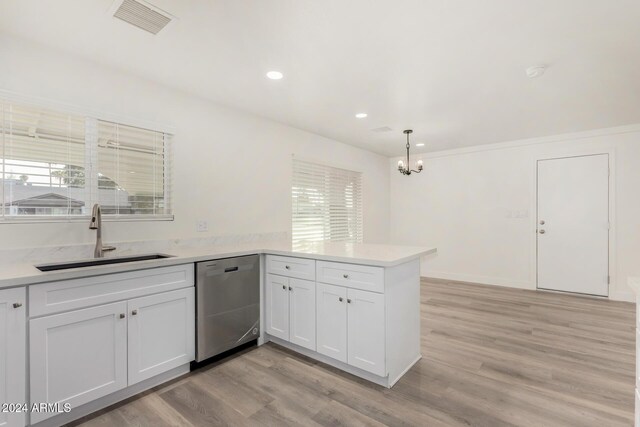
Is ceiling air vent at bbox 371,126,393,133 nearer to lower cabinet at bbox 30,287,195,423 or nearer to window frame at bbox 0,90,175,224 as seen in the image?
window frame at bbox 0,90,175,224

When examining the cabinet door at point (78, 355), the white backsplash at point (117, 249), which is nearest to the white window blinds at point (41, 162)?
the white backsplash at point (117, 249)

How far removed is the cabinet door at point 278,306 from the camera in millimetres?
2797

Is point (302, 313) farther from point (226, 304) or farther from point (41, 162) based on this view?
point (41, 162)

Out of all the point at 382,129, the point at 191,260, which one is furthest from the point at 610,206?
the point at 191,260

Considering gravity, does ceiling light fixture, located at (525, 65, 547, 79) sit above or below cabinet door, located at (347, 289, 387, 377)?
above

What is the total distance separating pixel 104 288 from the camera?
197cm

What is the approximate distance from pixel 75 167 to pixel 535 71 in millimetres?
3709

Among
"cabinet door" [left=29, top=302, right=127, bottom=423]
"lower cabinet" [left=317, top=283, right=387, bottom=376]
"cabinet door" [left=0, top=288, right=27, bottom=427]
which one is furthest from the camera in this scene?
"lower cabinet" [left=317, top=283, right=387, bottom=376]

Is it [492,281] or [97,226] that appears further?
[492,281]

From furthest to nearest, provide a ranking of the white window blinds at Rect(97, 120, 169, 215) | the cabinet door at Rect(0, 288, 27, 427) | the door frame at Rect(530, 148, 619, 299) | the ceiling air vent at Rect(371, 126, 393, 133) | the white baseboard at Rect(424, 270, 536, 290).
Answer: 1. the white baseboard at Rect(424, 270, 536, 290)
2. the door frame at Rect(530, 148, 619, 299)
3. the ceiling air vent at Rect(371, 126, 393, 133)
4. the white window blinds at Rect(97, 120, 169, 215)
5. the cabinet door at Rect(0, 288, 27, 427)

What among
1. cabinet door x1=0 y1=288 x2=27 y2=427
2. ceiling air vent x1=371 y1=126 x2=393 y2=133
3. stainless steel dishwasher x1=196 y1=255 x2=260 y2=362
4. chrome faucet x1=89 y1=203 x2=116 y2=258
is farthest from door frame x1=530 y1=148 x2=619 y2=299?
cabinet door x1=0 y1=288 x2=27 y2=427

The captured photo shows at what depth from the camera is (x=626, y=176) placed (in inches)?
169

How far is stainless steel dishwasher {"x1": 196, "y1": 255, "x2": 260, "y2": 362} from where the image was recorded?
2447 mm

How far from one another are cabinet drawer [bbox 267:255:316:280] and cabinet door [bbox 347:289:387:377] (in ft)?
1.33
